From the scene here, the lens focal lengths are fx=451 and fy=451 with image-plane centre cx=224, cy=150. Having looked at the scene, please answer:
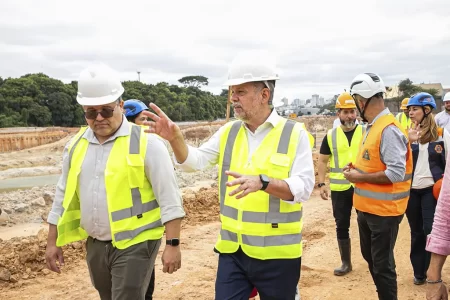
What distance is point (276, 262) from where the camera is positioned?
9.52ft

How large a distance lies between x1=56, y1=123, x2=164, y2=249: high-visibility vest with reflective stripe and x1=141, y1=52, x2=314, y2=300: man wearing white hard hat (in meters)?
0.35

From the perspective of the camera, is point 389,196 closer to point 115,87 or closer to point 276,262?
point 276,262

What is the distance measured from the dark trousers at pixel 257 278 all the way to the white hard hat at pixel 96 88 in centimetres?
145

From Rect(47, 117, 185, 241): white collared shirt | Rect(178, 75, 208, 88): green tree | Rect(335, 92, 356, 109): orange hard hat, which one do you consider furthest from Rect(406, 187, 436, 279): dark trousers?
Rect(178, 75, 208, 88): green tree

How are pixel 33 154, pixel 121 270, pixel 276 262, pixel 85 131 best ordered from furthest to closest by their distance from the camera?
pixel 33 154
pixel 85 131
pixel 121 270
pixel 276 262

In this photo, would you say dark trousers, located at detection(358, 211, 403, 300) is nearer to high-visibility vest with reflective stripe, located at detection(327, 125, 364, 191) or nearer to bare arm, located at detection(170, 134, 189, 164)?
high-visibility vest with reflective stripe, located at detection(327, 125, 364, 191)

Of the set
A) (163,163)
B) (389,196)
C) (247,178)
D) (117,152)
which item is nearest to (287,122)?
(247,178)

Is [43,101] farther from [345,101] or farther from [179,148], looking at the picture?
[179,148]

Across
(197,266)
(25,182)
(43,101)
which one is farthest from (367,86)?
(43,101)

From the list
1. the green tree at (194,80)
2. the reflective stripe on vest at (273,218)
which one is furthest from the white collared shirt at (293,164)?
the green tree at (194,80)

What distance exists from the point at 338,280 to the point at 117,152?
3.67 meters

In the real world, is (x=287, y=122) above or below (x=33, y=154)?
above

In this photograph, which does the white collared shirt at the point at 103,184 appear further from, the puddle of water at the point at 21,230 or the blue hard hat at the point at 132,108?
the puddle of water at the point at 21,230

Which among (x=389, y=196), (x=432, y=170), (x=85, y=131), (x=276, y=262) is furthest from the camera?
(x=432, y=170)
